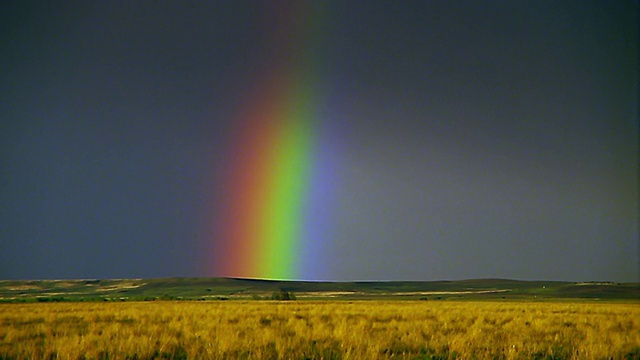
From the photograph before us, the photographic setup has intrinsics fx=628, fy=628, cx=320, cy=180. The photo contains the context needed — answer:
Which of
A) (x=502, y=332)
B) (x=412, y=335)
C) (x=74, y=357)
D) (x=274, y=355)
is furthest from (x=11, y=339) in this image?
(x=502, y=332)

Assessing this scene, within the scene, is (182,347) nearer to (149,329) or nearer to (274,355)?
(274,355)

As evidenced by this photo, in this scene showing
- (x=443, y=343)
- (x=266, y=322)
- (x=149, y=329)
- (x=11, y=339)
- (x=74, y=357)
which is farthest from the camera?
(x=266, y=322)

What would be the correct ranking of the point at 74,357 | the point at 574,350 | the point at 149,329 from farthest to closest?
the point at 149,329 < the point at 574,350 < the point at 74,357

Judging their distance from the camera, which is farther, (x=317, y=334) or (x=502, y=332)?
(x=502, y=332)

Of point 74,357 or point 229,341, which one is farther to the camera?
point 229,341

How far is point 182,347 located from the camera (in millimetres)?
13430

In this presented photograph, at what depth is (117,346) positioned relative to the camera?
13250 millimetres

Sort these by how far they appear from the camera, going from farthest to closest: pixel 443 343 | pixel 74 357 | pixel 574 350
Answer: pixel 443 343 → pixel 574 350 → pixel 74 357

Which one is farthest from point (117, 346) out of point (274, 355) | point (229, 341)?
point (274, 355)

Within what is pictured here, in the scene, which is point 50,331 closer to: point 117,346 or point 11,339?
point 11,339

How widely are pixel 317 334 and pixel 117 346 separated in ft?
16.8

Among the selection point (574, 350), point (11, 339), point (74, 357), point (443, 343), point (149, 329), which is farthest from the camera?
point (149, 329)

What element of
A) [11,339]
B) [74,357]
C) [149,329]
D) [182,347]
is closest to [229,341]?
[182,347]

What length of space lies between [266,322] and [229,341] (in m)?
8.67
